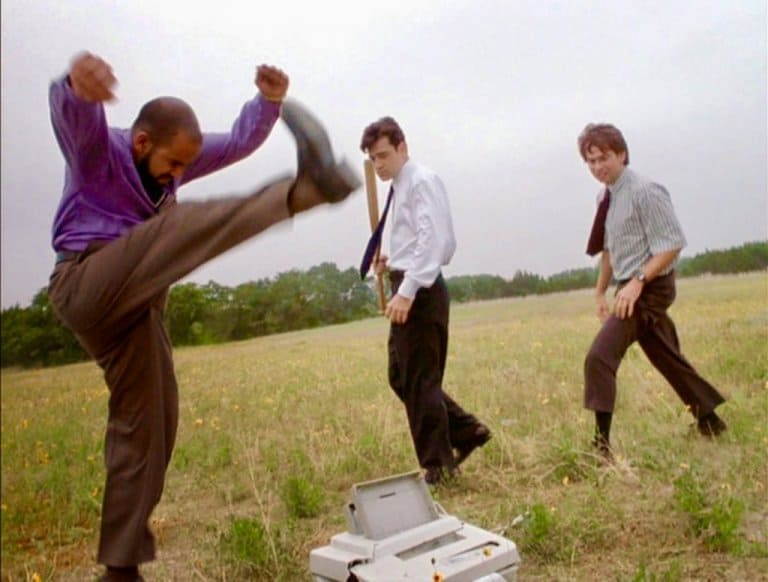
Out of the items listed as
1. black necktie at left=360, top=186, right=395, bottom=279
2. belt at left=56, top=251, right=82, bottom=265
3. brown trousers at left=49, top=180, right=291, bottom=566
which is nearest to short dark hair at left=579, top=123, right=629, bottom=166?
black necktie at left=360, top=186, right=395, bottom=279

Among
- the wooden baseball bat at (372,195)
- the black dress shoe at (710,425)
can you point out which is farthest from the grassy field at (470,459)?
the wooden baseball bat at (372,195)

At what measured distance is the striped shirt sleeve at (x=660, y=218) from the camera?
240cm

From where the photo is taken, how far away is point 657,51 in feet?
8.07

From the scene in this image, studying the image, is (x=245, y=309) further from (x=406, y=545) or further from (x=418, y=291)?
(x=406, y=545)

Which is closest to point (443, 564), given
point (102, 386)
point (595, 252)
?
point (102, 386)

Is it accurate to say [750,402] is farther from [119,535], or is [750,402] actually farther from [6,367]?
[6,367]

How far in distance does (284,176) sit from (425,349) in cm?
80

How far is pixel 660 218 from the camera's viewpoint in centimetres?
240

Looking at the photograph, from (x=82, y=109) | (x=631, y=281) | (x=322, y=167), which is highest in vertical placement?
→ (x=82, y=109)

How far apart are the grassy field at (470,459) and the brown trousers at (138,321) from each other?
0.17 metres

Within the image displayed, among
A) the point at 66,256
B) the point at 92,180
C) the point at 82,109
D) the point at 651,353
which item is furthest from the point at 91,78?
the point at 651,353

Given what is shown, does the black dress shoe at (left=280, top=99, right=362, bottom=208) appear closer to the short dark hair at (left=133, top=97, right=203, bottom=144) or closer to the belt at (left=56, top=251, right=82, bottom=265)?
the short dark hair at (left=133, top=97, right=203, bottom=144)

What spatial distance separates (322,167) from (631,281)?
1262 mm

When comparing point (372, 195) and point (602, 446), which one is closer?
point (372, 195)
